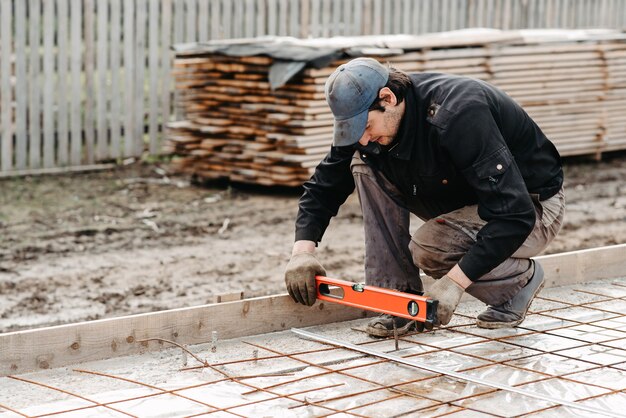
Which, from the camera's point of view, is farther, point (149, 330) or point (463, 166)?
point (149, 330)

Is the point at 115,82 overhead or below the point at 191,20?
below

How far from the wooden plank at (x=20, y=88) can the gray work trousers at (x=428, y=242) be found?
593cm

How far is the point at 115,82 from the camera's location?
10250mm

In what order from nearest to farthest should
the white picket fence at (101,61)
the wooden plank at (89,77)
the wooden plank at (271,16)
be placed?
the white picket fence at (101,61) → the wooden plank at (89,77) → the wooden plank at (271,16)

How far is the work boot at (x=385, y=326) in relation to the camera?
4.69 metres

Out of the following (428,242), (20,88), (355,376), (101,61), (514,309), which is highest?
(101,61)

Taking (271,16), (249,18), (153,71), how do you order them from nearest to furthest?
(153,71)
(249,18)
(271,16)

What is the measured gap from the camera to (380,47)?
9.29 meters

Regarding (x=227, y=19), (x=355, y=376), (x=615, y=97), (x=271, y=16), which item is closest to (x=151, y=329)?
(x=355, y=376)

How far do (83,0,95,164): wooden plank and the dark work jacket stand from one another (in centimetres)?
595

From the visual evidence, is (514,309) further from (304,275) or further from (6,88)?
(6,88)

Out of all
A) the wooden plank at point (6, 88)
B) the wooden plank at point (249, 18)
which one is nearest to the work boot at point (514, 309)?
the wooden plank at point (6, 88)

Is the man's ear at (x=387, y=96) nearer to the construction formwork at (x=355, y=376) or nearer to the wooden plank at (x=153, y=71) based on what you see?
the construction formwork at (x=355, y=376)

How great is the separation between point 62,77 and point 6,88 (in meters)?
0.55
